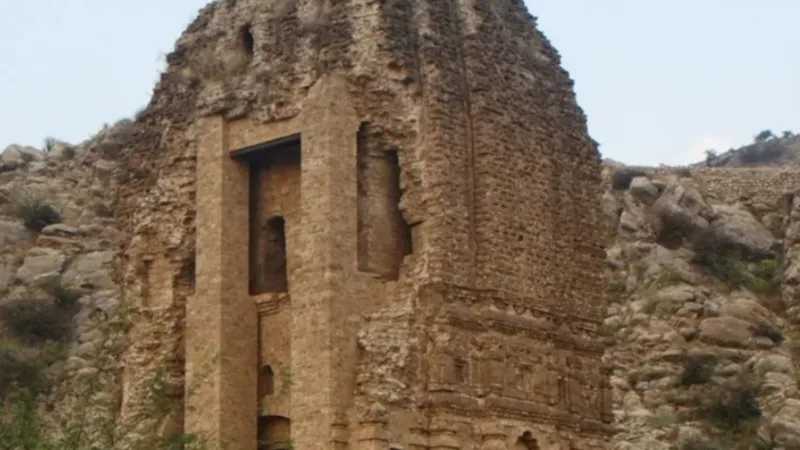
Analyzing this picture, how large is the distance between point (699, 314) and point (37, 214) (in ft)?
41.4

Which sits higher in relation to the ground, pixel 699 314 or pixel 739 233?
pixel 739 233

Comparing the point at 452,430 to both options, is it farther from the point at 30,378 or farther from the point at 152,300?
the point at 30,378

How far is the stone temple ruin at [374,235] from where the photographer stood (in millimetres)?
20312

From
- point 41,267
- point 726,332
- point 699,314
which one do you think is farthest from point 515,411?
A: point 41,267

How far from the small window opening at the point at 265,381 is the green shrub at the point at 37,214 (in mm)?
18827

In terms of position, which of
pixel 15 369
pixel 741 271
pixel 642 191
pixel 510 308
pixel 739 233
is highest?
pixel 642 191

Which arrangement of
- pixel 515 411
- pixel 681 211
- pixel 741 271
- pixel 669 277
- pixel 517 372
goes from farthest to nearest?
1. pixel 681 211
2. pixel 741 271
3. pixel 669 277
4. pixel 517 372
5. pixel 515 411

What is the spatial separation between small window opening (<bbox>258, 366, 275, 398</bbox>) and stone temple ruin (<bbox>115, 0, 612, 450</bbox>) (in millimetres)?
14

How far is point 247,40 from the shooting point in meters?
22.7

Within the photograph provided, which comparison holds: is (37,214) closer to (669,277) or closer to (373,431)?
(669,277)

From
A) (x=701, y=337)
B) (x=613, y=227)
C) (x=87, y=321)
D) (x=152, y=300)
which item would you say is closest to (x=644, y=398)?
(x=701, y=337)

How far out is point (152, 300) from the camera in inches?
884

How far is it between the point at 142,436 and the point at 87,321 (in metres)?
16.8

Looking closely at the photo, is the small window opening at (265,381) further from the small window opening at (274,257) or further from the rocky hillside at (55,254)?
the rocky hillside at (55,254)
